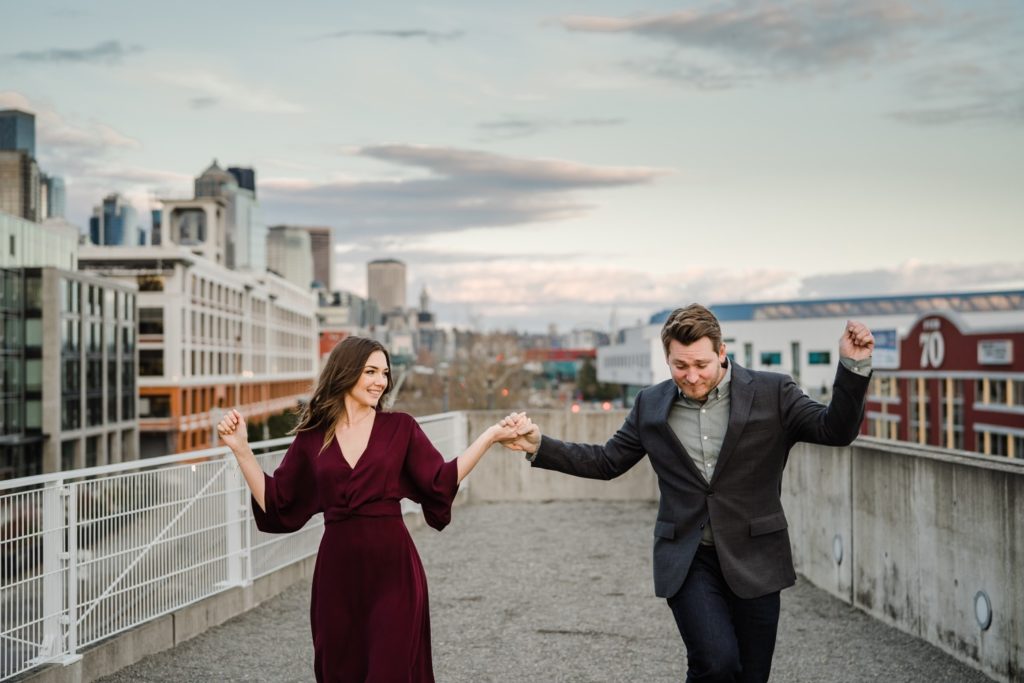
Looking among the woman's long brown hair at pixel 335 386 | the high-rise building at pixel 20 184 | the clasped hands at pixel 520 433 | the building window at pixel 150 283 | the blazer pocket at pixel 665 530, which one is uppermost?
the high-rise building at pixel 20 184

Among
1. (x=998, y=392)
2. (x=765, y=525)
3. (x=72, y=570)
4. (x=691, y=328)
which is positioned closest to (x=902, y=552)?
(x=765, y=525)

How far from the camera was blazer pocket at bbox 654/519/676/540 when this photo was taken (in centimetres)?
467

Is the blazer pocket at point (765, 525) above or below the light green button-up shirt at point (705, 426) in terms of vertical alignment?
below

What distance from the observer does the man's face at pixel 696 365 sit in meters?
4.57

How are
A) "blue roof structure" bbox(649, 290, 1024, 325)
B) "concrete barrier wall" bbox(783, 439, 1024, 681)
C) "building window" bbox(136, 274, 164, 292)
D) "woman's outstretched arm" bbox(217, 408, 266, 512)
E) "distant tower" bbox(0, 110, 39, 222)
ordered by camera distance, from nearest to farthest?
"woman's outstretched arm" bbox(217, 408, 266, 512)
"concrete barrier wall" bbox(783, 439, 1024, 681)
"building window" bbox(136, 274, 164, 292)
"blue roof structure" bbox(649, 290, 1024, 325)
"distant tower" bbox(0, 110, 39, 222)

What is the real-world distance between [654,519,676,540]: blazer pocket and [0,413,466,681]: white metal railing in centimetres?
350

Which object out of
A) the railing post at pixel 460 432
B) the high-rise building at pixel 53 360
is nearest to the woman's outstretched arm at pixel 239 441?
the railing post at pixel 460 432

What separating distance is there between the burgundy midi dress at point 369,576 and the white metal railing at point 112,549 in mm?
2254

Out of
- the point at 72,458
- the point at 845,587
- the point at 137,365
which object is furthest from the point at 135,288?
the point at 845,587

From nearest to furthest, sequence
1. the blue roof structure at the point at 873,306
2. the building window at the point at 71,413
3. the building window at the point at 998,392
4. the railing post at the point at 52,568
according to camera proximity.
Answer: the railing post at the point at 52,568 → the building window at the point at 998,392 → the building window at the point at 71,413 → the blue roof structure at the point at 873,306

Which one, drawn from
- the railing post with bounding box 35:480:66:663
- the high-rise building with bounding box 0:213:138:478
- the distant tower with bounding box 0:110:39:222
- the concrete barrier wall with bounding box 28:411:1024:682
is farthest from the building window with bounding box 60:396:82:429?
the distant tower with bounding box 0:110:39:222

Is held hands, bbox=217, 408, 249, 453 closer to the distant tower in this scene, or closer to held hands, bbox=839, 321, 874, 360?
held hands, bbox=839, 321, 874, 360

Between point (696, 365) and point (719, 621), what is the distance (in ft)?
3.33

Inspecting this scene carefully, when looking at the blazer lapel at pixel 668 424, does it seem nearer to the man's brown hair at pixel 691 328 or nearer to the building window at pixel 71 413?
the man's brown hair at pixel 691 328
